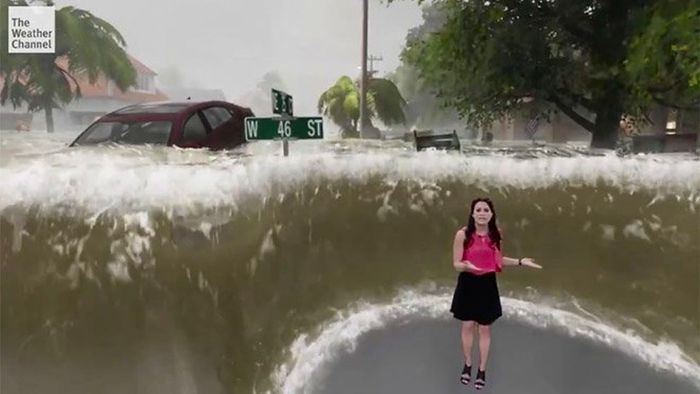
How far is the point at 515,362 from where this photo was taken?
2.39 metres

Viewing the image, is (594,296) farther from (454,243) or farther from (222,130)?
(222,130)

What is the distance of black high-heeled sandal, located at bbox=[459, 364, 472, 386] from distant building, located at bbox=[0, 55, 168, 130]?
5.81ft

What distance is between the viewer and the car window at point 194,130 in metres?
2.25

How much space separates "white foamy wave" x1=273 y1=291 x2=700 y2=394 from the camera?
2.33 meters

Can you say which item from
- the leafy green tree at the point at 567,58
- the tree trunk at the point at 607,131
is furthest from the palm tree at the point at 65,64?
the tree trunk at the point at 607,131

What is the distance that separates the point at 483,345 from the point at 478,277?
0.32 m

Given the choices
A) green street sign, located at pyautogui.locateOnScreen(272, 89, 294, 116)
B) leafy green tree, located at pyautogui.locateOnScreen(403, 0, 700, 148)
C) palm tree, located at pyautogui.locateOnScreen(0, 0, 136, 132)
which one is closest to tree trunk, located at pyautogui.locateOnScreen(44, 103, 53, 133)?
palm tree, located at pyautogui.locateOnScreen(0, 0, 136, 132)

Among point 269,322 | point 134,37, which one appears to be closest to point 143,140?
point 134,37

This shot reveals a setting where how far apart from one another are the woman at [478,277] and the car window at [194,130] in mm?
1200

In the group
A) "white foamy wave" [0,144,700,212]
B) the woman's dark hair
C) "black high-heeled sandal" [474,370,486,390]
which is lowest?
"black high-heeled sandal" [474,370,486,390]

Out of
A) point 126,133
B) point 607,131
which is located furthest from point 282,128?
point 607,131

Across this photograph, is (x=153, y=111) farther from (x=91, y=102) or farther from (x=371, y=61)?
(x=371, y=61)

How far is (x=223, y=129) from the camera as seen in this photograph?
2.25 m

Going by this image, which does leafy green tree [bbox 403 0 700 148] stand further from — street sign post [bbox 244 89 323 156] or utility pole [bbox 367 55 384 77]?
street sign post [bbox 244 89 323 156]
